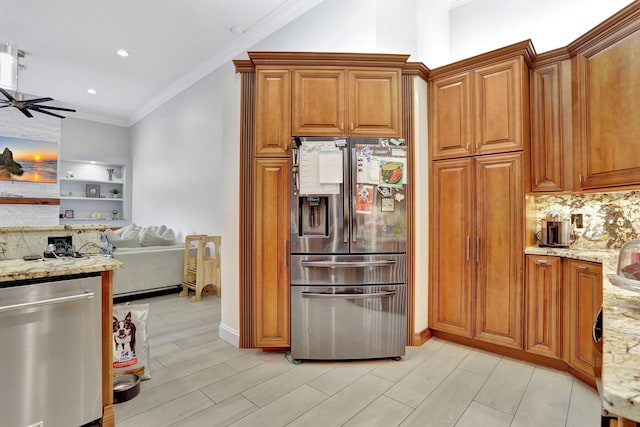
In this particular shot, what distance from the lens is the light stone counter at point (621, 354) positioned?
1.47ft

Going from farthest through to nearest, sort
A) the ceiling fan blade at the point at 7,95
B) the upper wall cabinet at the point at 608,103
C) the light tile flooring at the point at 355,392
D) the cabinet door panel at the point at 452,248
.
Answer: the ceiling fan blade at the point at 7,95
the cabinet door panel at the point at 452,248
the upper wall cabinet at the point at 608,103
the light tile flooring at the point at 355,392

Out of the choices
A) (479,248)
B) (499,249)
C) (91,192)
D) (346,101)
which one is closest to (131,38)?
(346,101)

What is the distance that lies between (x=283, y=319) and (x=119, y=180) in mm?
7008

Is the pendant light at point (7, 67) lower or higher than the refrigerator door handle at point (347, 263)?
higher

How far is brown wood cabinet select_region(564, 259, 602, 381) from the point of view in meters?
2.05

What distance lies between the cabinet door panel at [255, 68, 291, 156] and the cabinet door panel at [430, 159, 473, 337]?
4.74 ft

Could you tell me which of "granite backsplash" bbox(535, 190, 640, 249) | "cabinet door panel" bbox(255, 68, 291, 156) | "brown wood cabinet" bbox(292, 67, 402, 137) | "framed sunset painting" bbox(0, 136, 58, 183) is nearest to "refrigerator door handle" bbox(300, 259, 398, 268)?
"cabinet door panel" bbox(255, 68, 291, 156)

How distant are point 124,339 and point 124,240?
288cm

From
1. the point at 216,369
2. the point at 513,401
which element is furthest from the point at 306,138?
the point at 513,401

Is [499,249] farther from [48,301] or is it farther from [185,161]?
[185,161]

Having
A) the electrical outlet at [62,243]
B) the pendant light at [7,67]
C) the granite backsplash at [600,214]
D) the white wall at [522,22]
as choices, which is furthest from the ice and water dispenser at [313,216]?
the pendant light at [7,67]

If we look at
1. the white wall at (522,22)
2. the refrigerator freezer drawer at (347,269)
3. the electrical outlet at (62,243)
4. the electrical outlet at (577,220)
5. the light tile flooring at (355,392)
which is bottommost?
the light tile flooring at (355,392)

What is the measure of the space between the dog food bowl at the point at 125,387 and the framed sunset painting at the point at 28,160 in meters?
6.01

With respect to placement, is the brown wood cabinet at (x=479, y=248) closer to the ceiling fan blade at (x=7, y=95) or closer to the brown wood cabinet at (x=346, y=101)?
the brown wood cabinet at (x=346, y=101)
